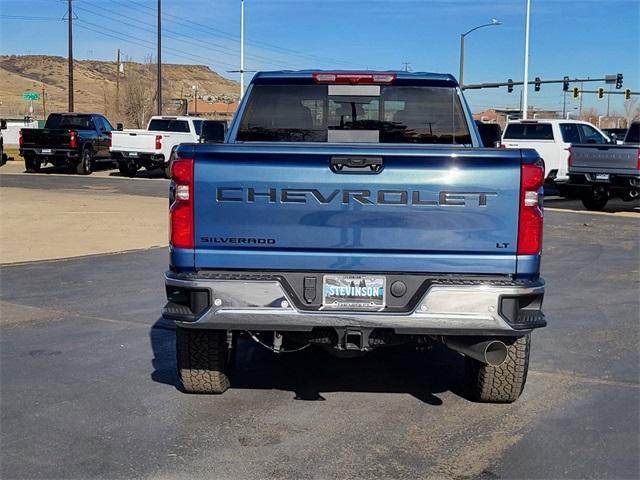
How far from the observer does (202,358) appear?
17.0 ft

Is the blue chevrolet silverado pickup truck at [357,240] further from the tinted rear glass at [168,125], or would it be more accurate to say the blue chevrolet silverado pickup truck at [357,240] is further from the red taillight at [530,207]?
the tinted rear glass at [168,125]

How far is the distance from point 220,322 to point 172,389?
1296mm

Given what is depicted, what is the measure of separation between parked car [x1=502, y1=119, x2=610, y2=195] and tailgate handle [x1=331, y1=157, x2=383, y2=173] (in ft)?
58.5

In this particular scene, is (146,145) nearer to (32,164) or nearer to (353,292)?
(32,164)

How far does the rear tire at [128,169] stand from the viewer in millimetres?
28391

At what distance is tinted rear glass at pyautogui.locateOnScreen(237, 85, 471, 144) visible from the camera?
5.92 meters

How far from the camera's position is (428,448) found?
14.8 feet

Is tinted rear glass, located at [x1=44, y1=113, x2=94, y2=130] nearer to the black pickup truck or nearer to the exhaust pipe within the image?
the black pickup truck

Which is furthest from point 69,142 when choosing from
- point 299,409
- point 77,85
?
point 77,85

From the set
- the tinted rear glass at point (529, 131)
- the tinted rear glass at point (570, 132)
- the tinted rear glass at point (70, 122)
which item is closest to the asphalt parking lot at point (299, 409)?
the tinted rear glass at point (570, 132)

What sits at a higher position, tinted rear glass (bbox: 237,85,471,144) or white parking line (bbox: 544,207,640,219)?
tinted rear glass (bbox: 237,85,471,144)

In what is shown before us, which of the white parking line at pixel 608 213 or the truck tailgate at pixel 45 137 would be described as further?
the truck tailgate at pixel 45 137

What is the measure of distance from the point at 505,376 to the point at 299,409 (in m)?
1.35

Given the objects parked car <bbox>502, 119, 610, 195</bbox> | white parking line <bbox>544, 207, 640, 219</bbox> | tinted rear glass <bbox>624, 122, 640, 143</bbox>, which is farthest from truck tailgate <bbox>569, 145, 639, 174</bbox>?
tinted rear glass <bbox>624, 122, 640, 143</bbox>
